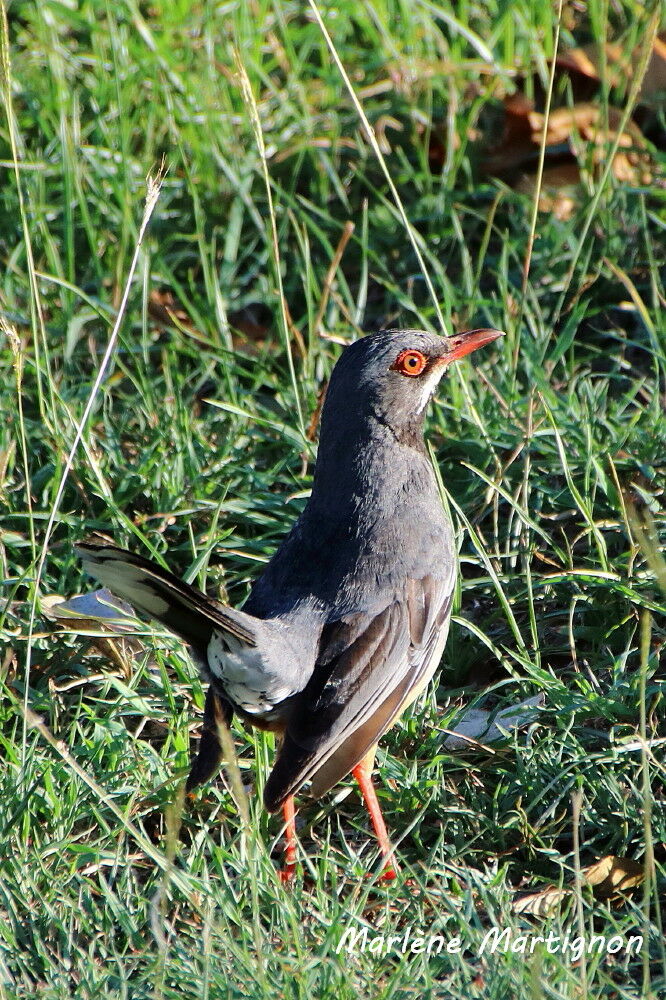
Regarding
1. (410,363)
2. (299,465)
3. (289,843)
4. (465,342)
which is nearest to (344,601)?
(289,843)

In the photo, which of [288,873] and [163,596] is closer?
[163,596]

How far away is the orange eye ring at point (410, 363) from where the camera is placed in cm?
479

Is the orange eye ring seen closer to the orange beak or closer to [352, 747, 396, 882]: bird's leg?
the orange beak

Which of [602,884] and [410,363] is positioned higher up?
[410,363]

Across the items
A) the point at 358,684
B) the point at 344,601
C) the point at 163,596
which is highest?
the point at 163,596

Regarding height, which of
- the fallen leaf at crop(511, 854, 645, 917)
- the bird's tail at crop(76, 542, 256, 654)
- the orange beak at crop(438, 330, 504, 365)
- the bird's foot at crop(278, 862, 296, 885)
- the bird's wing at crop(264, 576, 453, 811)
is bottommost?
the fallen leaf at crop(511, 854, 645, 917)

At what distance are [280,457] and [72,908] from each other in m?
→ 2.66

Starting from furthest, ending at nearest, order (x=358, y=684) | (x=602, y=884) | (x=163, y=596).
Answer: (x=358, y=684)
(x=602, y=884)
(x=163, y=596)

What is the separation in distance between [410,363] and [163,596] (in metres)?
1.54

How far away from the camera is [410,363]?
15.8 feet

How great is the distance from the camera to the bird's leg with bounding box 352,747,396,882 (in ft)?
14.1

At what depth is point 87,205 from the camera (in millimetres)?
7000

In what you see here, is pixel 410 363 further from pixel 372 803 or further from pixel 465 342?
pixel 372 803
